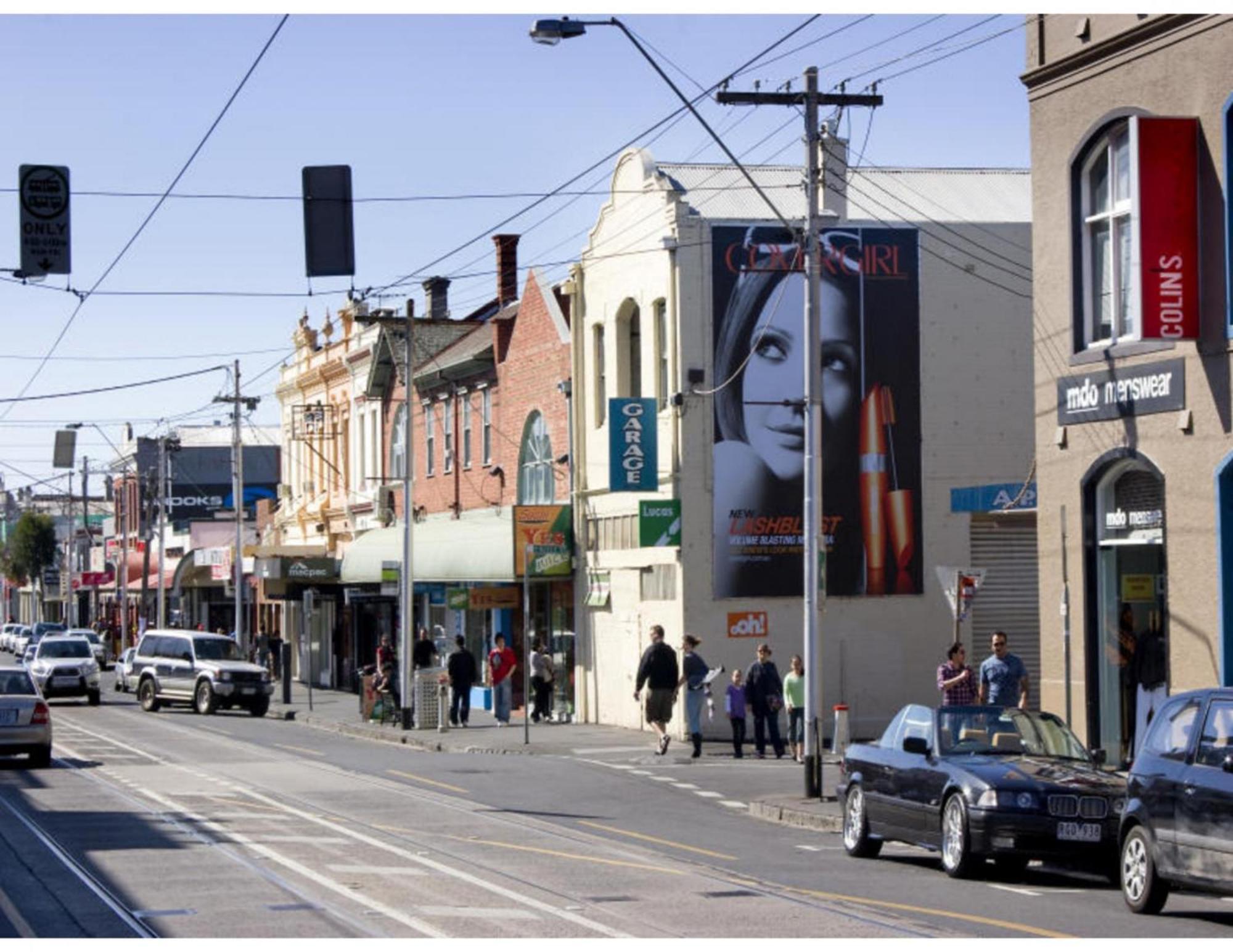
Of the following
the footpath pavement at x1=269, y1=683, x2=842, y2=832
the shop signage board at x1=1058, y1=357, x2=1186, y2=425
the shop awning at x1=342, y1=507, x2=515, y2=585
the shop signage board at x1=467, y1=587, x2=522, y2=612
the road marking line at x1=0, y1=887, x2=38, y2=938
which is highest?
the shop signage board at x1=1058, y1=357, x2=1186, y2=425

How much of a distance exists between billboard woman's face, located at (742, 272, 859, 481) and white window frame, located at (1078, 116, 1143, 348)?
38.3 feet

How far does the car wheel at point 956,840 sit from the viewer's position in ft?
52.5

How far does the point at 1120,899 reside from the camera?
15016mm

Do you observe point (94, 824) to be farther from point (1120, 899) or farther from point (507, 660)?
point (507, 660)

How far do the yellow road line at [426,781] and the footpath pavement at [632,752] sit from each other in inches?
127

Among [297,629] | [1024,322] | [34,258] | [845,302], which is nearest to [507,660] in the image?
[845,302]

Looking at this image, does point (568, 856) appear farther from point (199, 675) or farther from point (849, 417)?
point (199, 675)

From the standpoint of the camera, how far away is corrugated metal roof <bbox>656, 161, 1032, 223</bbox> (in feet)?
119

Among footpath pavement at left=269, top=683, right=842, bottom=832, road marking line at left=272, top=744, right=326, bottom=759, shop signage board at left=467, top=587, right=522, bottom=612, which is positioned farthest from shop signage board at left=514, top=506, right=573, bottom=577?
road marking line at left=272, top=744, right=326, bottom=759

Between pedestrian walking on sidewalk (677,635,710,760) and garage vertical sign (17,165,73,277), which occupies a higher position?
garage vertical sign (17,165,73,277)

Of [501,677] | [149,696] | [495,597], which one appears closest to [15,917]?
[501,677]

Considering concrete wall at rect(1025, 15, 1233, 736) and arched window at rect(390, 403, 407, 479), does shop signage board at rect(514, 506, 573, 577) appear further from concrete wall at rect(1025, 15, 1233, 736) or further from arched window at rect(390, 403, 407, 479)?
concrete wall at rect(1025, 15, 1233, 736)

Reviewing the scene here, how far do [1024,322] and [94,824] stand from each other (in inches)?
871

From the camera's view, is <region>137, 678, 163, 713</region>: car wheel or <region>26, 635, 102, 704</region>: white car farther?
<region>26, 635, 102, 704</region>: white car
